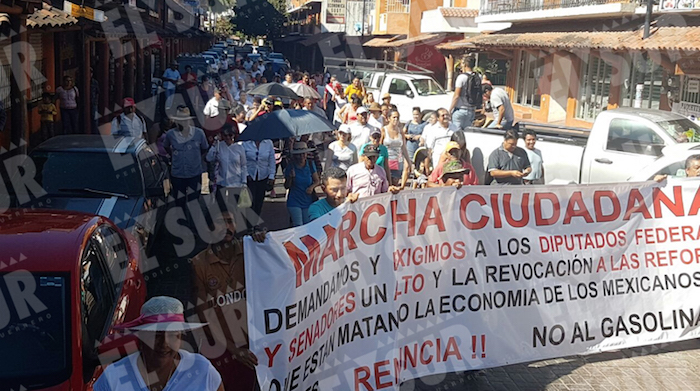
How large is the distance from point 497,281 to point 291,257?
2175mm

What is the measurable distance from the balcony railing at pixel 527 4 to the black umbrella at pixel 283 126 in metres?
17.3

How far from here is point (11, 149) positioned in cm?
1511

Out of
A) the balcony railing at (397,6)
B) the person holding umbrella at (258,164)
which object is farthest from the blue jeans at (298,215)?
the balcony railing at (397,6)

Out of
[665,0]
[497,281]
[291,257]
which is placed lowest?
[497,281]

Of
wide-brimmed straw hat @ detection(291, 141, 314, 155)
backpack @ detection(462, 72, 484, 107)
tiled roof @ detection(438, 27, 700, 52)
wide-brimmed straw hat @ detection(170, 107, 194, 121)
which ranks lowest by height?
wide-brimmed straw hat @ detection(291, 141, 314, 155)

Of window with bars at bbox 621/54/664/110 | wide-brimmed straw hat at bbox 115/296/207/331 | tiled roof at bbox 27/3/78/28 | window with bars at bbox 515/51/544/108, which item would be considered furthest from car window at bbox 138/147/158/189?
window with bars at bbox 515/51/544/108

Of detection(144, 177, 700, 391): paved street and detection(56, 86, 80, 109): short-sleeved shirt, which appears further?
detection(56, 86, 80, 109): short-sleeved shirt

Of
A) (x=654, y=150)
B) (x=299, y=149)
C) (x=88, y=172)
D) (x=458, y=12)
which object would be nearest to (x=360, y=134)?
(x=299, y=149)

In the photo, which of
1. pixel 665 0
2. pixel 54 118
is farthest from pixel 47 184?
pixel 665 0

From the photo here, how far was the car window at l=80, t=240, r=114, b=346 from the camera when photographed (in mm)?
4895

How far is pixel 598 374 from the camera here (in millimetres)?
7297

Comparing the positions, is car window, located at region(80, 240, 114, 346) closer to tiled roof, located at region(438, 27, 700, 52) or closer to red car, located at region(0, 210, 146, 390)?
red car, located at region(0, 210, 146, 390)

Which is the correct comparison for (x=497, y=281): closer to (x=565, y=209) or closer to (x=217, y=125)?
(x=565, y=209)

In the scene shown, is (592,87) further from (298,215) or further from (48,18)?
(298,215)
